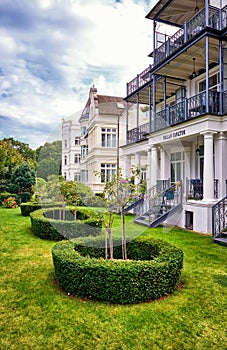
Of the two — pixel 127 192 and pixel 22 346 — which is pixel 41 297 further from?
pixel 127 192

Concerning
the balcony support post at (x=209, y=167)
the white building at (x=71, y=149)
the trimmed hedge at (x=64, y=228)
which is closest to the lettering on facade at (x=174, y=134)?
the balcony support post at (x=209, y=167)

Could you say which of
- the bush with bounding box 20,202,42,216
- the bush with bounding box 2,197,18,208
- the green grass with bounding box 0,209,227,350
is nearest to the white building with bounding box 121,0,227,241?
the green grass with bounding box 0,209,227,350

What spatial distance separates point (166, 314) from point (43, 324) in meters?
1.88

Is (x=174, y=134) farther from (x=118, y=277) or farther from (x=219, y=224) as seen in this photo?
(x=118, y=277)

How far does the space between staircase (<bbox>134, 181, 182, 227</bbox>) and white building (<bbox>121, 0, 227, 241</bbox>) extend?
5 cm

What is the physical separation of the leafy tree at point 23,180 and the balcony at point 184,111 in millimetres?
12853

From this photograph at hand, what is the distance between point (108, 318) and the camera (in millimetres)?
3881

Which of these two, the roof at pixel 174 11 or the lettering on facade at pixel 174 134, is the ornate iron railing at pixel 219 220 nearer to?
the lettering on facade at pixel 174 134

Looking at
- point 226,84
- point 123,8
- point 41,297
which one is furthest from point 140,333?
point 226,84

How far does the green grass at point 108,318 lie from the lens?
3.34 m

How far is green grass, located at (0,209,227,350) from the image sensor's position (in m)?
3.34

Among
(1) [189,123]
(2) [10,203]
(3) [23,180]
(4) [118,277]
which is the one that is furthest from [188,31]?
(3) [23,180]

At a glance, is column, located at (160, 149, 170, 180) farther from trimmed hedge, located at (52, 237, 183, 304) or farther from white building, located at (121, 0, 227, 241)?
trimmed hedge, located at (52, 237, 183, 304)

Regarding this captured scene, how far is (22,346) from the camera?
129 inches
